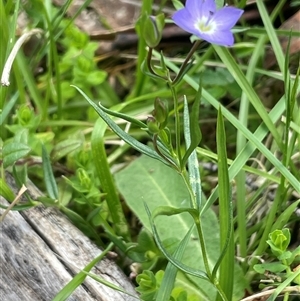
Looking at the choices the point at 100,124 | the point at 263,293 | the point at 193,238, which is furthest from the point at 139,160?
the point at 263,293

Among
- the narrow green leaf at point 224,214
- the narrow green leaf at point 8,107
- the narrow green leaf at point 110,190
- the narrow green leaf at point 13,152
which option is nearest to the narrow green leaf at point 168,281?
the narrow green leaf at point 224,214

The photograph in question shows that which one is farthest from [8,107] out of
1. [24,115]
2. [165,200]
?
[165,200]

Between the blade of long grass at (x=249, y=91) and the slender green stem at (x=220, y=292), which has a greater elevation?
the blade of long grass at (x=249, y=91)

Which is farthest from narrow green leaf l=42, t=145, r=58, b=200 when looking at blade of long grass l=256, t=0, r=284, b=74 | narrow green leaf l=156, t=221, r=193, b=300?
blade of long grass l=256, t=0, r=284, b=74

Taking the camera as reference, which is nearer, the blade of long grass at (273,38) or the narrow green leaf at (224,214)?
the narrow green leaf at (224,214)

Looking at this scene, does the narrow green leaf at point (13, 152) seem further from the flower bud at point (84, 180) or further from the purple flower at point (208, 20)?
the purple flower at point (208, 20)

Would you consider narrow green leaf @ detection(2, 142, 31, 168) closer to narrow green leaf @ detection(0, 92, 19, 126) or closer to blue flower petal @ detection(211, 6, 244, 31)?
narrow green leaf @ detection(0, 92, 19, 126)
